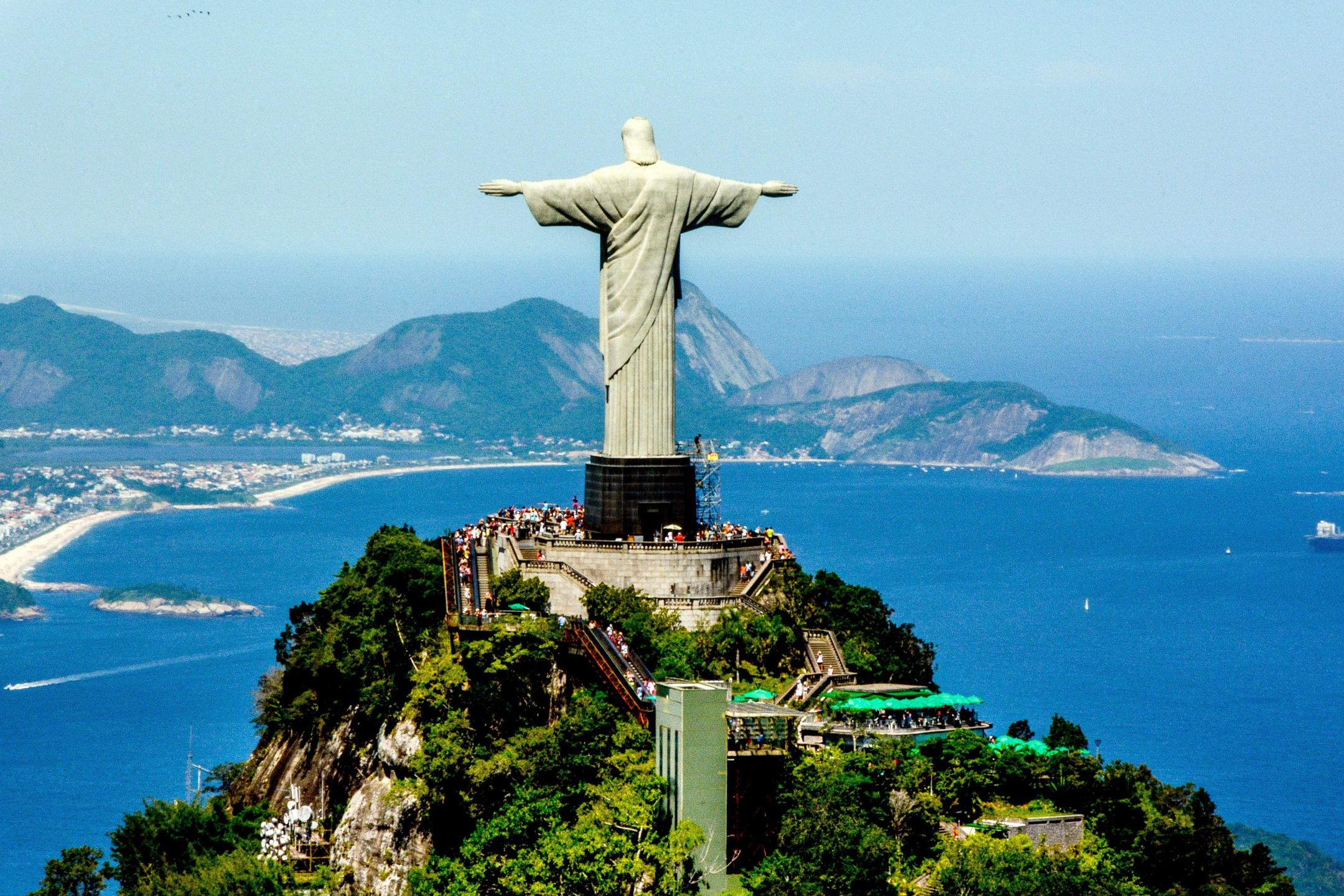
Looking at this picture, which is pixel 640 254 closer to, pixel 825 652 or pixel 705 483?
pixel 705 483

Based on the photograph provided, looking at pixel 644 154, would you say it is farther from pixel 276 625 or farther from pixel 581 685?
pixel 276 625

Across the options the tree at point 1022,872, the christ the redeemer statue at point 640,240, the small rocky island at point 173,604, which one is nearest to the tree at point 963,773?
the tree at point 1022,872

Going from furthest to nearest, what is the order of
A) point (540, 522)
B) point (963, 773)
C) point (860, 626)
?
point (540, 522)
point (860, 626)
point (963, 773)

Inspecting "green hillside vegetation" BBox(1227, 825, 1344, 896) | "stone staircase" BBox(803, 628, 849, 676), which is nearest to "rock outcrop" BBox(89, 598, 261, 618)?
"green hillside vegetation" BBox(1227, 825, 1344, 896)

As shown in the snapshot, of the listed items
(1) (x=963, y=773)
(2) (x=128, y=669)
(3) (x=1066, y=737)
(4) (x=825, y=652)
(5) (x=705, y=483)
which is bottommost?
(2) (x=128, y=669)

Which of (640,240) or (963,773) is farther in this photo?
(640,240)

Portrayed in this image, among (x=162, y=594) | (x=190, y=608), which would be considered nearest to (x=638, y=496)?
(x=190, y=608)

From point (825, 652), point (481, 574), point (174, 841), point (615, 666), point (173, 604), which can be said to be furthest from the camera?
point (173, 604)
